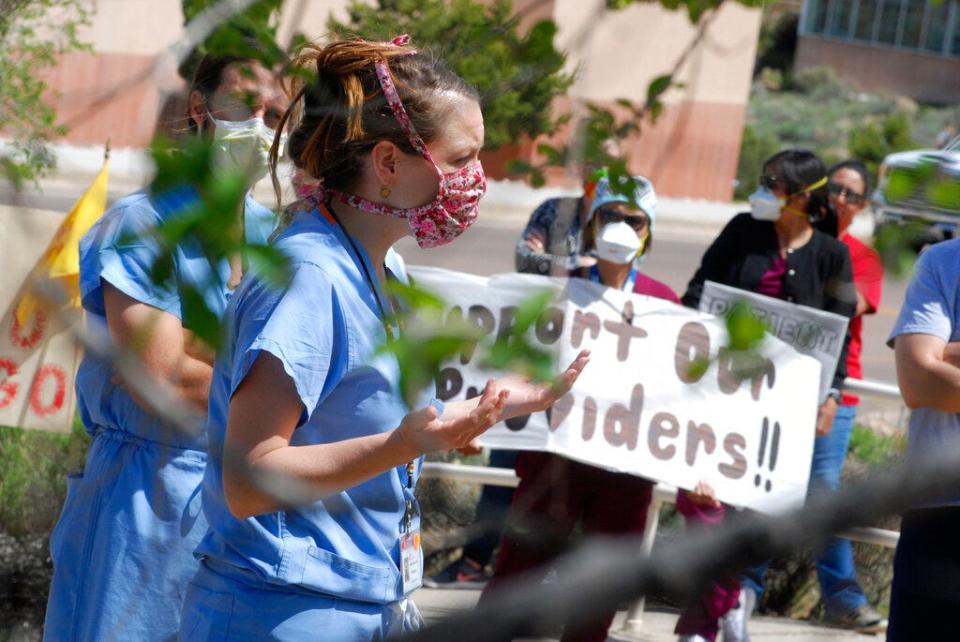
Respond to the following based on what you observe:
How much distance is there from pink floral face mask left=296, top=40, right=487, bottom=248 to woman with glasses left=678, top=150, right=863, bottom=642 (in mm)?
3282

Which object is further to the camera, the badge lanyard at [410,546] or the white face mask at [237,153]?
the badge lanyard at [410,546]

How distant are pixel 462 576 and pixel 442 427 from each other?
124 inches

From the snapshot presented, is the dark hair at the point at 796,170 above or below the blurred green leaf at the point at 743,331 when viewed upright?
below

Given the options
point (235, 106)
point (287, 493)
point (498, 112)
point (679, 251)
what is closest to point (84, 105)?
point (287, 493)

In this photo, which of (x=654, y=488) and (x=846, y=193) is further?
(x=846, y=193)

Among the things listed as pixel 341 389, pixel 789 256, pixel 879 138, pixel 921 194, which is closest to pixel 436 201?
pixel 341 389

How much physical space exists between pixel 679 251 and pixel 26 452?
13.0m

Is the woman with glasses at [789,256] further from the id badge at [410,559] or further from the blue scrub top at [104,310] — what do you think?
the id badge at [410,559]

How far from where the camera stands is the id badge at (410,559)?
7.76ft

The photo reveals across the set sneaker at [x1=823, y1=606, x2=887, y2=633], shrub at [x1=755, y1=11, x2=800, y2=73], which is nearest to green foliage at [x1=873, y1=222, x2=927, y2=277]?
shrub at [x1=755, y1=11, x2=800, y2=73]

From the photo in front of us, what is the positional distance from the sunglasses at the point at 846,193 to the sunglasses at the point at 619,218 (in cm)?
112

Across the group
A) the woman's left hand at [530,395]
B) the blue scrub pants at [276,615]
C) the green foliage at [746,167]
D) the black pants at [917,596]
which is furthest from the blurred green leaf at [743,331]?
the black pants at [917,596]

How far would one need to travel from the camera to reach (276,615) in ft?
7.45

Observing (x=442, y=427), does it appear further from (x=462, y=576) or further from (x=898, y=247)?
(x=462, y=576)
